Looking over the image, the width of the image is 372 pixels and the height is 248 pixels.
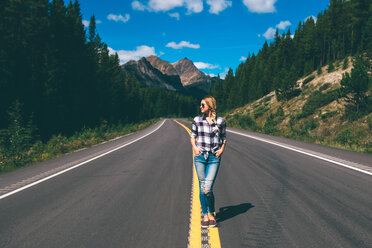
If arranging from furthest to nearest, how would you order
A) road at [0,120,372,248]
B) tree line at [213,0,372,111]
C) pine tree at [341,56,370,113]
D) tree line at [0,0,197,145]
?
1. tree line at [213,0,372,111]
2. tree line at [0,0,197,145]
3. pine tree at [341,56,370,113]
4. road at [0,120,372,248]

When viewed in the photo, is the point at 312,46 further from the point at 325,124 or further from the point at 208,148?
the point at 208,148

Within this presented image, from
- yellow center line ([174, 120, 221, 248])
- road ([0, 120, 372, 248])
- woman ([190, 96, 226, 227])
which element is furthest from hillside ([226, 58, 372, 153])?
woman ([190, 96, 226, 227])

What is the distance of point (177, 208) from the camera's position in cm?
405

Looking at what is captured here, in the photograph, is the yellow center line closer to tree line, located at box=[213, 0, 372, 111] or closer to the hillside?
the hillside

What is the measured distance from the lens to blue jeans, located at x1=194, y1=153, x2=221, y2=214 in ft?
11.3

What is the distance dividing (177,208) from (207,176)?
1.02 m

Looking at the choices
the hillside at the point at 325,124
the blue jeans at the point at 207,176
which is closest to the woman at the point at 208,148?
the blue jeans at the point at 207,176

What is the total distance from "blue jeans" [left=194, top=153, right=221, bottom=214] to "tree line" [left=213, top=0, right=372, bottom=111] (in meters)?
48.1

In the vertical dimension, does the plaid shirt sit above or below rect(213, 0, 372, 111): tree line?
below

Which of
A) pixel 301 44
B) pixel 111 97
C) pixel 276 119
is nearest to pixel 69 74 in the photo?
pixel 111 97

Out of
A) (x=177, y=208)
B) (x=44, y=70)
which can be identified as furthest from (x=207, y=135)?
(x=44, y=70)

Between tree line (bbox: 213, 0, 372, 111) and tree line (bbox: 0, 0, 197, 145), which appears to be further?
tree line (bbox: 213, 0, 372, 111)

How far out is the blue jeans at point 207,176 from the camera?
3.43m

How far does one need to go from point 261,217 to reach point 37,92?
26.3 m
